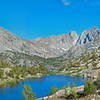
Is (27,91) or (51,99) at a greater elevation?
(27,91)

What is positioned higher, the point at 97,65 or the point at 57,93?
the point at 97,65

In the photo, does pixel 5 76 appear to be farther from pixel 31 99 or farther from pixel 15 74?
pixel 31 99

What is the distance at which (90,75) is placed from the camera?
165375 millimetres

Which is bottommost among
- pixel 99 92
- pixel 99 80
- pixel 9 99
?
pixel 9 99

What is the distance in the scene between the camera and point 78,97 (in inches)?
2603

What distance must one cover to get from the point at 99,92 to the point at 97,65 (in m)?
135

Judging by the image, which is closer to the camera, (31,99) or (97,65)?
(31,99)

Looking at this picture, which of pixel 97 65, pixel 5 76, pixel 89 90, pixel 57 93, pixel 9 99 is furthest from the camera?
pixel 97 65

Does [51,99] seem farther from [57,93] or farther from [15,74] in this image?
[15,74]

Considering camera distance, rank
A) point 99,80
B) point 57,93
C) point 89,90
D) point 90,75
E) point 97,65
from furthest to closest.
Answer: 1. point 97,65
2. point 90,75
3. point 57,93
4. point 99,80
5. point 89,90

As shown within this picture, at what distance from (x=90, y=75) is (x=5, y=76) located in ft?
316

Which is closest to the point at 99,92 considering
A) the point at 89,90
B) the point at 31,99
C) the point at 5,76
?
the point at 89,90

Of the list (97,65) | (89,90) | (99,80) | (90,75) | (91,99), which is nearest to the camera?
(91,99)

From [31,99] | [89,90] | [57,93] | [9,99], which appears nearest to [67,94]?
[57,93]
